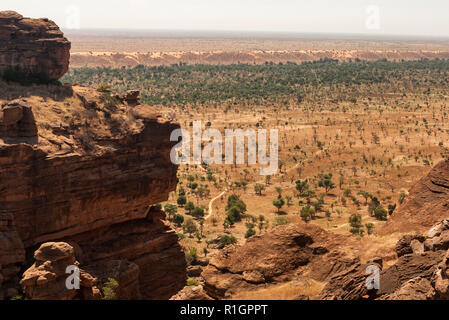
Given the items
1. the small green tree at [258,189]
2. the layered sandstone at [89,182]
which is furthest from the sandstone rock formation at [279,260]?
the small green tree at [258,189]

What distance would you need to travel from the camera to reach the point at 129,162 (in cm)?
2778

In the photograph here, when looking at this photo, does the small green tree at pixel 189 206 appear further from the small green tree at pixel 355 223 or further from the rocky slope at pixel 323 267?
the rocky slope at pixel 323 267

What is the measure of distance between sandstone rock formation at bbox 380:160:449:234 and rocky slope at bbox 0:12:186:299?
41.7 feet

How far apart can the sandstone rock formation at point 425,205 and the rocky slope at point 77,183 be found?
12.7m

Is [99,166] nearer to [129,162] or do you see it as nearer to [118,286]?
[129,162]

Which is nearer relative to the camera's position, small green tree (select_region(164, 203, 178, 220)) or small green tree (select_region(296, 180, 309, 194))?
small green tree (select_region(164, 203, 178, 220))

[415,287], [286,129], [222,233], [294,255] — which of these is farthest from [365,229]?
[286,129]

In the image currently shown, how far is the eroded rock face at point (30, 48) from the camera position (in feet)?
94.1

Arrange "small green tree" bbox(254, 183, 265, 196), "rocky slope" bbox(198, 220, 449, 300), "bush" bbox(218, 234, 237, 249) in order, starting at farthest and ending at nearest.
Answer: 1. "small green tree" bbox(254, 183, 265, 196)
2. "bush" bbox(218, 234, 237, 249)
3. "rocky slope" bbox(198, 220, 449, 300)

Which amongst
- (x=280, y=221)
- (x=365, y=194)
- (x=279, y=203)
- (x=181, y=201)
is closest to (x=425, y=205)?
(x=280, y=221)

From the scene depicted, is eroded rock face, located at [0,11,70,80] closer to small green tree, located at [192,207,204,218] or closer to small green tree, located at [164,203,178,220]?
small green tree, located at [164,203,178,220]

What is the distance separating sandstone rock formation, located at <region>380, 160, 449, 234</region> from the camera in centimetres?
2184

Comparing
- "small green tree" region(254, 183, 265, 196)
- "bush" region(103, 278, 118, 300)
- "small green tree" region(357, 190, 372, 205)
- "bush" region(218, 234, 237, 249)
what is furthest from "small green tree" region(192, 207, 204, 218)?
"bush" region(103, 278, 118, 300)

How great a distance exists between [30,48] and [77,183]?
30.7 ft
